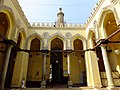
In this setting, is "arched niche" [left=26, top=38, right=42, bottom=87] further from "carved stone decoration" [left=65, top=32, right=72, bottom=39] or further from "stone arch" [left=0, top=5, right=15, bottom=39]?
"stone arch" [left=0, top=5, right=15, bottom=39]

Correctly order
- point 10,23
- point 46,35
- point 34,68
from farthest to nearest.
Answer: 1. point 34,68
2. point 46,35
3. point 10,23

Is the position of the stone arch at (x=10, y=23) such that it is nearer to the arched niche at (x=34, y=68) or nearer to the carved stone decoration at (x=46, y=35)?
the carved stone decoration at (x=46, y=35)

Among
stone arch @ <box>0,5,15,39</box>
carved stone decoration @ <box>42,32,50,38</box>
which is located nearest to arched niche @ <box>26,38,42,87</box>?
carved stone decoration @ <box>42,32,50,38</box>

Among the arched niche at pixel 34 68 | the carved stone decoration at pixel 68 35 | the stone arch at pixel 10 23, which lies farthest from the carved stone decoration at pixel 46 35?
the stone arch at pixel 10 23

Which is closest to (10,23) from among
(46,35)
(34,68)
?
(46,35)

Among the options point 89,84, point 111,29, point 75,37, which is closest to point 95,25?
point 111,29

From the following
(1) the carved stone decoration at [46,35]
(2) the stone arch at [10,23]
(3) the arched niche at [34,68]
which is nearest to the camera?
(2) the stone arch at [10,23]

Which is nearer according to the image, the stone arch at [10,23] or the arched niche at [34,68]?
the stone arch at [10,23]

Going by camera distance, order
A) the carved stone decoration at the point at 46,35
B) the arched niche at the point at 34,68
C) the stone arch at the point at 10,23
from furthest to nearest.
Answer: the arched niche at the point at 34,68
the carved stone decoration at the point at 46,35
the stone arch at the point at 10,23

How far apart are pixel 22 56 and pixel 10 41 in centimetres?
283

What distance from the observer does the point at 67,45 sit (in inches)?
528

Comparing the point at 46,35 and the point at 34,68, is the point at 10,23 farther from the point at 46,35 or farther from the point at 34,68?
the point at 34,68

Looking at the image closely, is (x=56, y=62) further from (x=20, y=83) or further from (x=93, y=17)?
(x=93, y=17)

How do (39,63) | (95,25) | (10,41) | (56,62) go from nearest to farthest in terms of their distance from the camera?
(10,41)
(95,25)
(39,63)
(56,62)
